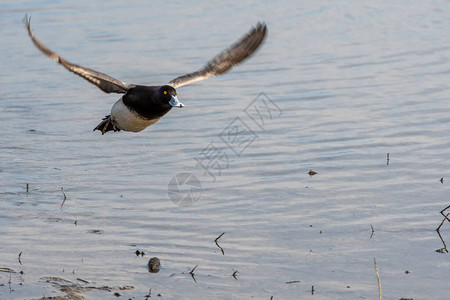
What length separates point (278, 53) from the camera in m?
16.4

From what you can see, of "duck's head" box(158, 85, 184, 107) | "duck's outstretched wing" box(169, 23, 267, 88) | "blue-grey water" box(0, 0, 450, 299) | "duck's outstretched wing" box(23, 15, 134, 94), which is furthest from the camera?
"duck's outstretched wing" box(169, 23, 267, 88)

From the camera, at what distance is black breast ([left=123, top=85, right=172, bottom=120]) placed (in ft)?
27.6

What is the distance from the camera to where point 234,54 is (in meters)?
8.70

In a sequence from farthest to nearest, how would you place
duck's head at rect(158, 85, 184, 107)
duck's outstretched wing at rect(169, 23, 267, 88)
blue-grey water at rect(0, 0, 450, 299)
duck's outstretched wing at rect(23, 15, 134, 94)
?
duck's outstretched wing at rect(169, 23, 267, 88) → duck's head at rect(158, 85, 184, 107) → duck's outstretched wing at rect(23, 15, 134, 94) → blue-grey water at rect(0, 0, 450, 299)

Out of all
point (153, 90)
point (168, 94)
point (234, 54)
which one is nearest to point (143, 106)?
point (153, 90)

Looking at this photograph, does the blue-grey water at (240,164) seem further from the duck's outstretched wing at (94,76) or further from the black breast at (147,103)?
the duck's outstretched wing at (94,76)

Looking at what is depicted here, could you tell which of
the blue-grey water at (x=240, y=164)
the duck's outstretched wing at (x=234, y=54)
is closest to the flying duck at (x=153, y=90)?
the duck's outstretched wing at (x=234, y=54)

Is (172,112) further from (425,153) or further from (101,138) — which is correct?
(425,153)

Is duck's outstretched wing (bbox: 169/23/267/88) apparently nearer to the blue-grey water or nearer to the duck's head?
the duck's head

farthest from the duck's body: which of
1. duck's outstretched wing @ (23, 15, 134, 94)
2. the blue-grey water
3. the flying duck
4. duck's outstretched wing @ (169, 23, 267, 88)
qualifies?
the blue-grey water

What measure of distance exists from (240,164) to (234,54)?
1.87 metres

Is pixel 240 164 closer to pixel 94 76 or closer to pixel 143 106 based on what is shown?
pixel 143 106

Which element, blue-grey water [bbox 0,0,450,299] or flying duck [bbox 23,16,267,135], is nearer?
blue-grey water [bbox 0,0,450,299]

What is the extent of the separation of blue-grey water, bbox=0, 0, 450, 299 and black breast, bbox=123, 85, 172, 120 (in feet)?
3.31
